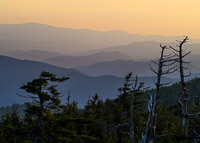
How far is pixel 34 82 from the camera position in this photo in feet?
80.6

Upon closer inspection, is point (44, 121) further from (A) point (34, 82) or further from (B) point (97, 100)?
(B) point (97, 100)

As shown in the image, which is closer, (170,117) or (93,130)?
(93,130)

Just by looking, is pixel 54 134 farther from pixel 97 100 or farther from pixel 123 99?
pixel 97 100

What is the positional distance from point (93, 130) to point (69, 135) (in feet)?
33.3

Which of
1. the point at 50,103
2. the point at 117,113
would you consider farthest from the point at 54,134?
the point at 117,113

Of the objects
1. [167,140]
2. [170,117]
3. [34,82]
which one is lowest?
[167,140]

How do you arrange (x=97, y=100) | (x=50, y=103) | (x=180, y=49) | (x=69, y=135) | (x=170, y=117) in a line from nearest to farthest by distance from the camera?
(x=180, y=49), (x=69, y=135), (x=50, y=103), (x=170, y=117), (x=97, y=100)

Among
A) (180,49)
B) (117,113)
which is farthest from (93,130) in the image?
(180,49)

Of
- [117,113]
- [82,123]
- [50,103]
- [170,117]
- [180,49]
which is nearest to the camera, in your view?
[180,49]

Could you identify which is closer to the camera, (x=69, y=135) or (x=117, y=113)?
(x=69, y=135)

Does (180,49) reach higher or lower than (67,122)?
higher

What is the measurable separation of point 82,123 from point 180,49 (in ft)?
60.2

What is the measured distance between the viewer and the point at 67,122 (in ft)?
83.0

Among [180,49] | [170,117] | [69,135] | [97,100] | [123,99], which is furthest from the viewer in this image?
[97,100]
